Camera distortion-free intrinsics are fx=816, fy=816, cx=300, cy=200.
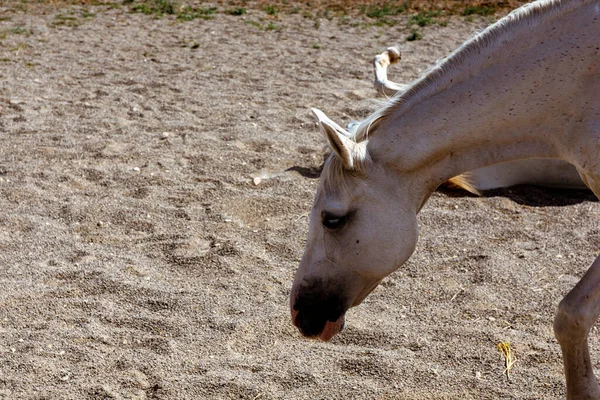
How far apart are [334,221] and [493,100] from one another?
659mm

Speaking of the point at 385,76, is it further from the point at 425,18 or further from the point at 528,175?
the point at 425,18

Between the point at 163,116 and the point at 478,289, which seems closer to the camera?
the point at 478,289

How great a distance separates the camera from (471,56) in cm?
272

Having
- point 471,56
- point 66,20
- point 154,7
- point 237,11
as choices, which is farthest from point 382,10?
point 471,56

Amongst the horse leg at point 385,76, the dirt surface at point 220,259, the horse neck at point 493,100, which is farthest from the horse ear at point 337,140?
the dirt surface at point 220,259

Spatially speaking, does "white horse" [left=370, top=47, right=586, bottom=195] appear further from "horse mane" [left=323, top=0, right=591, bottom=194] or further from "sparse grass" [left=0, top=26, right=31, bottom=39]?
"sparse grass" [left=0, top=26, right=31, bottom=39]

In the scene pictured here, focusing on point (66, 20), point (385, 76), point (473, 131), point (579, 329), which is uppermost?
point (473, 131)

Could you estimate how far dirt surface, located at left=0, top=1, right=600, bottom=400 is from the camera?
10.9ft

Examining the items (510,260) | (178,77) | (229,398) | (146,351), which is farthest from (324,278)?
(178,77)

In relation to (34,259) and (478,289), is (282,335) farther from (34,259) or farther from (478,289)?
(34,259)

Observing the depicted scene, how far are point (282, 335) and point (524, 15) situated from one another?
1.73m

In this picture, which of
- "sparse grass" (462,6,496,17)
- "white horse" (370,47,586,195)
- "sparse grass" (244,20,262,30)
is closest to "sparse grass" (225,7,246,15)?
"sparse grass" (244,20,262,30)

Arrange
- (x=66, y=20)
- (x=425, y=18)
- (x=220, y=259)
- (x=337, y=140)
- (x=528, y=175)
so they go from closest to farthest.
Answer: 1. (x=337, y=140)
2. (x=220, y=259)
3. (x=528, y=175)
4. (x=66, y=20)
5. (x=425, y=18)

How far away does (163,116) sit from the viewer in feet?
21.9
